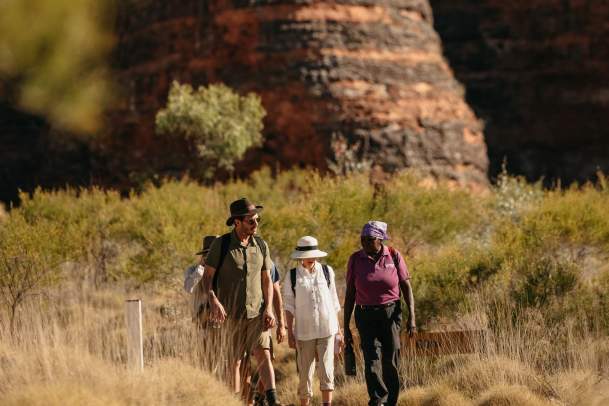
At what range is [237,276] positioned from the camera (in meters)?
9.53

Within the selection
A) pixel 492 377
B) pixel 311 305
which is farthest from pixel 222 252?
pixel 492 377

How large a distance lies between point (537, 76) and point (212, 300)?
32.3 meters

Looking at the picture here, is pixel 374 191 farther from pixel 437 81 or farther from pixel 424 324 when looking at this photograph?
pixel 437 81

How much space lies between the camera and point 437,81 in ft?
104

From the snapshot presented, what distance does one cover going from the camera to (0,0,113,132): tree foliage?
34.6 metres

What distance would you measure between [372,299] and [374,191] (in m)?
11.0

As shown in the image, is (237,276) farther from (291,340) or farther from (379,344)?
(379,344)

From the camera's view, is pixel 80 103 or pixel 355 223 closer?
pixel 355 223

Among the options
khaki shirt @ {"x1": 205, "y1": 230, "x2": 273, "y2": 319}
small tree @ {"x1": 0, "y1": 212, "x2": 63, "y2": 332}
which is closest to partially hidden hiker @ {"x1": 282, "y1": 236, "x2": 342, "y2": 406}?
khaki shirt @ {"x1": 205, "y1": 230, "x2": 273, "y2": 319}

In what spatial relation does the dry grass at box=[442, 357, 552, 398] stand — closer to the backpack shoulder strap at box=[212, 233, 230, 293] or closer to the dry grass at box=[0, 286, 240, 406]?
the dry grass at box=[0, 286, 240, 406]

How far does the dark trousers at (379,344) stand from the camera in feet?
32.5

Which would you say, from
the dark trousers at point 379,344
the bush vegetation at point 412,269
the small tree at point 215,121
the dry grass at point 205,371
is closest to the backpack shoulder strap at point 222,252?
the dry grass at point 205,371

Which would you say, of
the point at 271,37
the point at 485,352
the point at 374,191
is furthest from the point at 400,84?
the point at 485,352

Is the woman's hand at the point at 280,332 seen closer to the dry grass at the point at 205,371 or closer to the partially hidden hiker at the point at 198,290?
the dry grass at the point at 205,371
